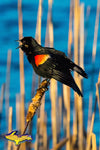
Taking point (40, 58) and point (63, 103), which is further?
point (63, 103)

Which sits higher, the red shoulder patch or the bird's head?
the bird's head

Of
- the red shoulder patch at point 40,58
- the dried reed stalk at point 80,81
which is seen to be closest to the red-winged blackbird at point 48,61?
the red shoulder patch at point 40,58

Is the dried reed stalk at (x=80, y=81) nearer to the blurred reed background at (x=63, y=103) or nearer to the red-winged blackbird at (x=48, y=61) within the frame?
the blurred reed background at (x=63, y=103)

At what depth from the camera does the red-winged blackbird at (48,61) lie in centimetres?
104

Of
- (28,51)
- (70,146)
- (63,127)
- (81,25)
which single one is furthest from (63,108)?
(28,51)

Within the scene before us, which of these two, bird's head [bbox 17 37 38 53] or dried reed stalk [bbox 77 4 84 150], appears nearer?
bird's head [bbox 17 37 38 53]

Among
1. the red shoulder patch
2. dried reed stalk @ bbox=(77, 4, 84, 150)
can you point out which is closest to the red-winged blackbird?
the red shoulder patch

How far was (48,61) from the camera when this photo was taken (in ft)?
3.58

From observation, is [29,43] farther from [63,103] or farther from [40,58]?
[63,103]

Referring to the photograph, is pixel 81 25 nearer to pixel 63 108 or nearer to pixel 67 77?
pixel 63 108

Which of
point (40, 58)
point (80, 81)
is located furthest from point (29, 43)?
point (80, 81)

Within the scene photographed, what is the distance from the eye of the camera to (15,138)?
0.69 meters

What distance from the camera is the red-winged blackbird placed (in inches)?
40.9

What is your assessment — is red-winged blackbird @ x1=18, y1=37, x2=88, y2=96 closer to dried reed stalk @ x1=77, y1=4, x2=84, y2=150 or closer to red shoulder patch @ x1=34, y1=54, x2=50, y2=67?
red shoulder patch @ x1=34, y1=54, x2=50, y2=67
